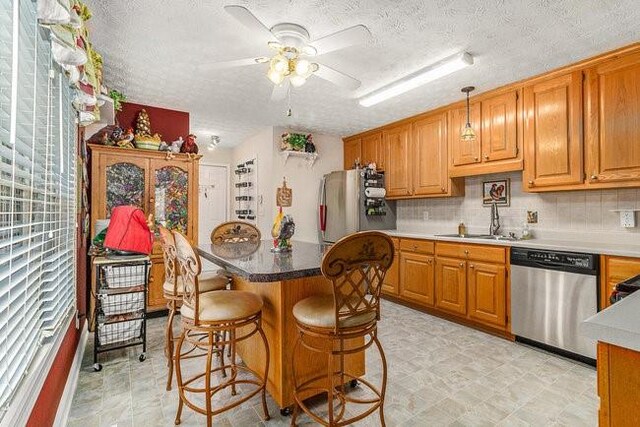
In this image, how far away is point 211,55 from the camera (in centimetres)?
254

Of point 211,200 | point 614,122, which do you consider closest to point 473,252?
point 614,122

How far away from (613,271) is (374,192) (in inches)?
106

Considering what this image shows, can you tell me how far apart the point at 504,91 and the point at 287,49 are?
7.71ft

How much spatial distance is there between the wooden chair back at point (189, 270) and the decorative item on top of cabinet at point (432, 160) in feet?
10.3

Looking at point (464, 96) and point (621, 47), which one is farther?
point (464, 96)

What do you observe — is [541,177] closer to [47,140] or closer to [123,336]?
[47,140]

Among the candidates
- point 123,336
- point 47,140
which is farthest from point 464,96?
point 123,336

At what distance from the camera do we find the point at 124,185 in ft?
10.9

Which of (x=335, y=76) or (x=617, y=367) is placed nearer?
(x=617, y=367)

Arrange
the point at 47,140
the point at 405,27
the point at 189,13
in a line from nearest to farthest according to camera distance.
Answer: the point at 47,140, the point at 189,13, the point at 405,27

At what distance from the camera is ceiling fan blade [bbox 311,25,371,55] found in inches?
69.6

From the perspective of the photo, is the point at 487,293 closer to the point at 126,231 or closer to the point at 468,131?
the point at 468,131

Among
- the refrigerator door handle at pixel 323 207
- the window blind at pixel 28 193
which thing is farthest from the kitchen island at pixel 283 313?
the refrigerator door handle at pixel 323 207

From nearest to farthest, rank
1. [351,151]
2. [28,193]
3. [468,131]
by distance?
1. [28,193]
2. [468,131]
3. [351,151]
